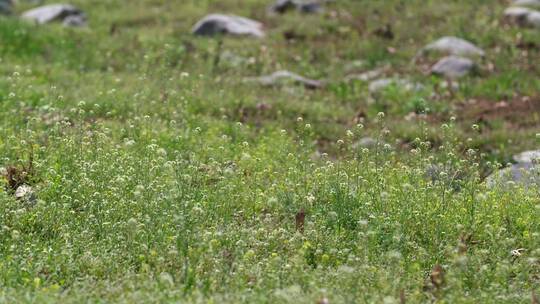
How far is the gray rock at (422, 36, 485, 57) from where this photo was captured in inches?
730

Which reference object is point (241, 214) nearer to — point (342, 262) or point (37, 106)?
point (342, 262)

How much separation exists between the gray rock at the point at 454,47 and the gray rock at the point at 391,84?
5.73 feet

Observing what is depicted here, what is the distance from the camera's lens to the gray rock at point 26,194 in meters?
9.02

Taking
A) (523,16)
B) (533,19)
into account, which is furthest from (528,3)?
(533,19)

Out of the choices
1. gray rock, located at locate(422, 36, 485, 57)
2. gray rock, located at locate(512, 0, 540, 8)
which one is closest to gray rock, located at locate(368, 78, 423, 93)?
gray rock, located at locate(422, 36, 485, 57)

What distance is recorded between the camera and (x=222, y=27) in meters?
20.3

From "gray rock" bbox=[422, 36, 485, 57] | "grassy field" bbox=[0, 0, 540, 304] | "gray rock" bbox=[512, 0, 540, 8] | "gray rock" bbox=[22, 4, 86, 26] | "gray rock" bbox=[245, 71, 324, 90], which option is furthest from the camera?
"gray rock" bbox=[512, 0, 540, 8]

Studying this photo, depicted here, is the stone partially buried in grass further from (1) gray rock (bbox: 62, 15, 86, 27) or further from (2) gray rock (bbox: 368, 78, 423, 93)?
(1) gray rock (bbox: 62, 15, 86, 27)

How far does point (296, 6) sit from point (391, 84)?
6067 millimetres

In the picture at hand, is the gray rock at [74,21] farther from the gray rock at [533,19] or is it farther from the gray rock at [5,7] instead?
the gray rock at [533,19]

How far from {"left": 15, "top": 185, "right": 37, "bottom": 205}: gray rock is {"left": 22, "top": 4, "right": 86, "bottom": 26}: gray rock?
38.8ft

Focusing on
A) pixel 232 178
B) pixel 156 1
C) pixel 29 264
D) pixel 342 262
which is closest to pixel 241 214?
pixel 232 178

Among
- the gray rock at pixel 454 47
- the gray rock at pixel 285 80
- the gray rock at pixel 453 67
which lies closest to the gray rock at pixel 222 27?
the gray rock at pixel 285 80

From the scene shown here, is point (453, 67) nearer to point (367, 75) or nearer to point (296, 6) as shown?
point (367, 75)
